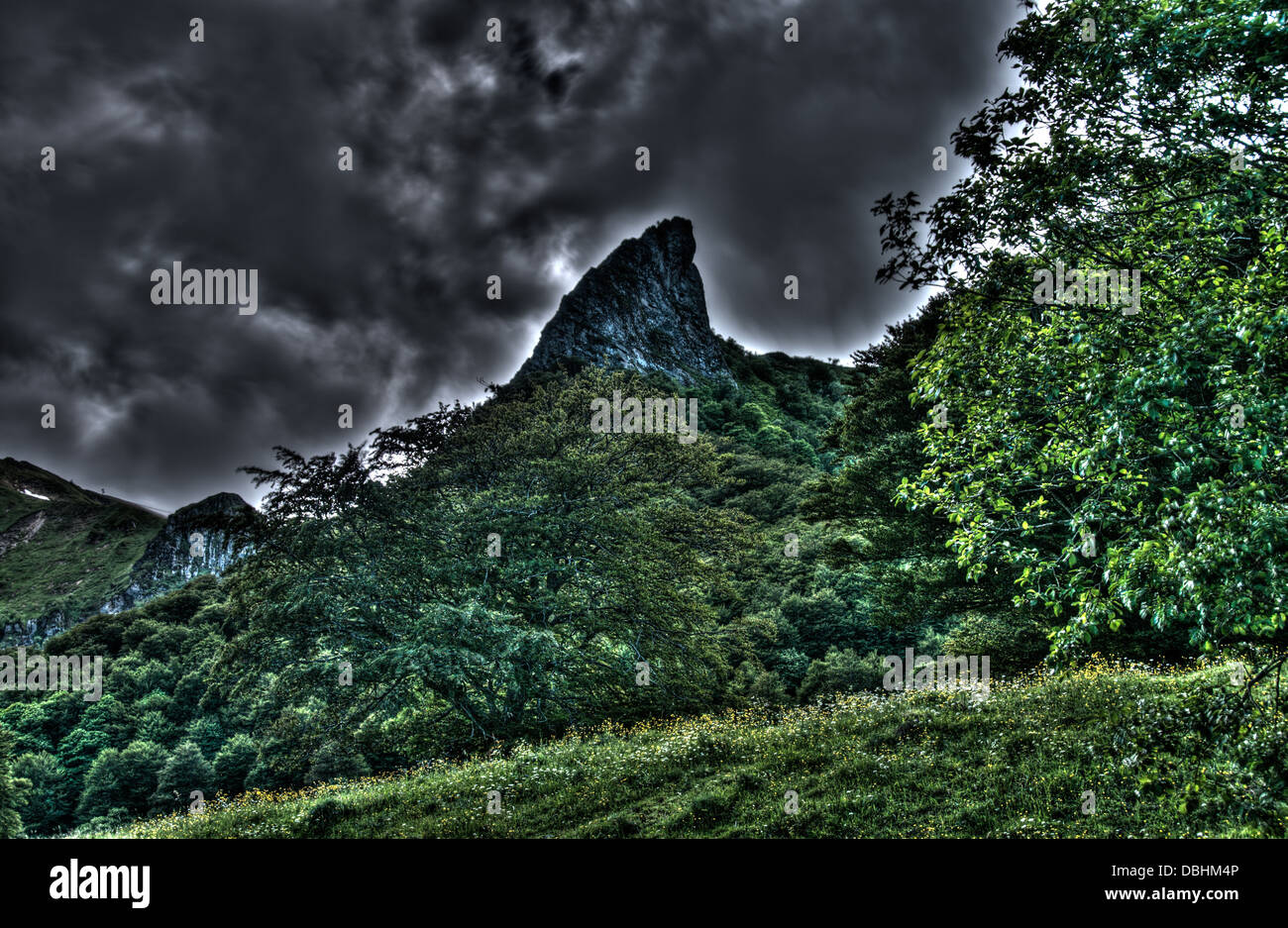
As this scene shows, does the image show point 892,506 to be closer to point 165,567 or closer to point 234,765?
point 234,765

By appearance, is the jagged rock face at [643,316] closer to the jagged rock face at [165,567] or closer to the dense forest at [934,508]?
the dense forest at [934,508]

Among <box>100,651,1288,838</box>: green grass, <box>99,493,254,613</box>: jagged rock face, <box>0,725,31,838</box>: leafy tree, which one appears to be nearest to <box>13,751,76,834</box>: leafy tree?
<box>0,725,31,838</box>: leafy tree

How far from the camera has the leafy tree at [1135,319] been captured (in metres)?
5.35

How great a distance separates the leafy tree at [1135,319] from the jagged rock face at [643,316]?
286 ft

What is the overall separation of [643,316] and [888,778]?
127 meters

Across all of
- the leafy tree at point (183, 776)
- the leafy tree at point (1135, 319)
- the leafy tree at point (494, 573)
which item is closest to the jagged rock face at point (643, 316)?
the leafy tree at point (183, 776)

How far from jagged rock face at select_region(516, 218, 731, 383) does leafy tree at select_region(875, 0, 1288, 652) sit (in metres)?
87.3

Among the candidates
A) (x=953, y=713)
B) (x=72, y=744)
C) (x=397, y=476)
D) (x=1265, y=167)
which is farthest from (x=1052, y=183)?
(x=72, y=744)

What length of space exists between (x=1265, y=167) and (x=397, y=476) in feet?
71.8

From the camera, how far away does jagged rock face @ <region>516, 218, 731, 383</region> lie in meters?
109

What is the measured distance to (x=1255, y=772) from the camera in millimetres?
5609

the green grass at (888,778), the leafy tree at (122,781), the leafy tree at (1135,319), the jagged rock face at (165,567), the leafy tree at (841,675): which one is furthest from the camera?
the jagged rock face at (165,567)

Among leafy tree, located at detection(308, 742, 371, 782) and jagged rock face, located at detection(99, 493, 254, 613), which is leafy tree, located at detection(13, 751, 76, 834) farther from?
jagged rock face, located at detection(99, 493, 254, 613)
